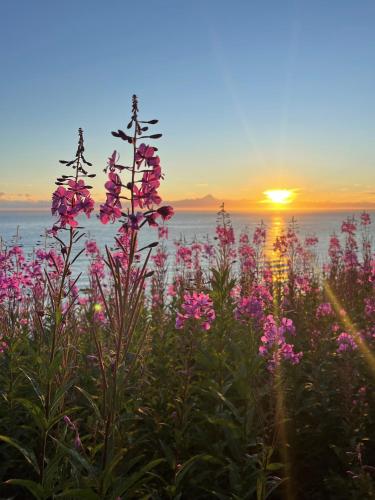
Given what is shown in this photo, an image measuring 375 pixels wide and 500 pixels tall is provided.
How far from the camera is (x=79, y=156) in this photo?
3.39 metres

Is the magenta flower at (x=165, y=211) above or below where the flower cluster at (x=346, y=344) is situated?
above

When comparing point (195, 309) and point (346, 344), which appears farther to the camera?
point (346, 344)

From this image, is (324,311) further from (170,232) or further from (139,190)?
(170,232)

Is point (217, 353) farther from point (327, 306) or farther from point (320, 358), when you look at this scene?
point (327, 306)

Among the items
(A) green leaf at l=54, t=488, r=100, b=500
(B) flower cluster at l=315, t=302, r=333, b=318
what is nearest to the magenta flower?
(A) green leaf at l=54, t=488, r=100, b=500

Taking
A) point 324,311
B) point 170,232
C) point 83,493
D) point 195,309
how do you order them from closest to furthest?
point 83,493 → point 195,309 → point 324,311 → point 170,232

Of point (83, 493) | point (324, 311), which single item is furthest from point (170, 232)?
point (83, 493)

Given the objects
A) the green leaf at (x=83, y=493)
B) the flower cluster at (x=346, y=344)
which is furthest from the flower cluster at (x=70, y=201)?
the flower cluster at (x=346, y=344)

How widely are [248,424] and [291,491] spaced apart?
0.77 metres

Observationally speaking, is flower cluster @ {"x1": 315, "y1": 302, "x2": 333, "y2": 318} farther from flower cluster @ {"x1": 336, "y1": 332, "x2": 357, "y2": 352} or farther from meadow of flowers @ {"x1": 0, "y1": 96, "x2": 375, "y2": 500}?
flower cluster @ {"x1": 336, "y1": 332, "x2": 357, "y2": 352}

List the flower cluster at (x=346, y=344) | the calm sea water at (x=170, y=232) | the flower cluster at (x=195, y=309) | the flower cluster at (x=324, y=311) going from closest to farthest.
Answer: the flower cluster at (x=195, y=309)
the flower cluster at (x=346, y=344)
the flower cluster at (x=324, y=311)
the calm sea water at (x=170, y=232)

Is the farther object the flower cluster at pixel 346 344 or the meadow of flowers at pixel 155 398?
the flower cluster at pixel 346 344

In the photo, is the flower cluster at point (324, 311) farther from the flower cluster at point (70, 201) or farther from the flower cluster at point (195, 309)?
the flower cluster at point (70, 201)

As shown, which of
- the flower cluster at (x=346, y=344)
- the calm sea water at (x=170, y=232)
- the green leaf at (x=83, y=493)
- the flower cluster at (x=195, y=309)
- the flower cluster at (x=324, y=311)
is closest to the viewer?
the green leaf at (x=83, y=493)
